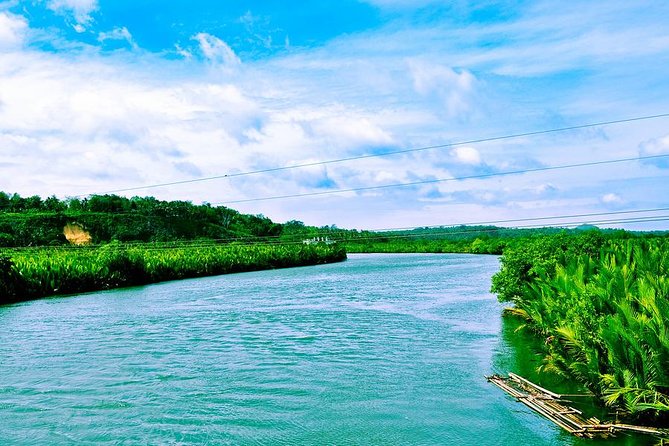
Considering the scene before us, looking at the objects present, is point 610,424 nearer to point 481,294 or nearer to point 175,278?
point 481,294

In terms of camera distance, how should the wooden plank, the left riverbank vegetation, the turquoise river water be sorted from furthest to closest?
the left riverbank vegetation < the wooden plank < the turquoise river water

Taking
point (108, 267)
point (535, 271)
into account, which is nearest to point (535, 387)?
point (535, 271)

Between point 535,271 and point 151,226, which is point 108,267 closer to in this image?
point 535,271

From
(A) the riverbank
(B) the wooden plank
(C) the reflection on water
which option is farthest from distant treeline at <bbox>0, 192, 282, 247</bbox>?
(B) the wooden plank

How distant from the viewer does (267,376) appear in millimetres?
8930

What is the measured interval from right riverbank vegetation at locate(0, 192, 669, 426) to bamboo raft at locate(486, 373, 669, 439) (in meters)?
0.28

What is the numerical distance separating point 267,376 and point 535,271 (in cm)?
606

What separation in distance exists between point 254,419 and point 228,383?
1.74 metres

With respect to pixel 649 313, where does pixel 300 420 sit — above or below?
below

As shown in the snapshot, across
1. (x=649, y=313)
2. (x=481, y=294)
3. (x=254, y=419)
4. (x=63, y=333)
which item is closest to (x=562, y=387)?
(x=649, y=313)

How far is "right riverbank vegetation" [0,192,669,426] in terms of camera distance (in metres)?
5.97

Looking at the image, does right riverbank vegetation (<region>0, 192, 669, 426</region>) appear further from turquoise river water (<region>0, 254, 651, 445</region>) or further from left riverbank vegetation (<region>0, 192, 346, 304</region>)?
turquoise river water (<region>0, 254, 651, 445</region>)

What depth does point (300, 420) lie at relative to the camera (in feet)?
22.5

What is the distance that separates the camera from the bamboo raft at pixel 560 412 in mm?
5750
